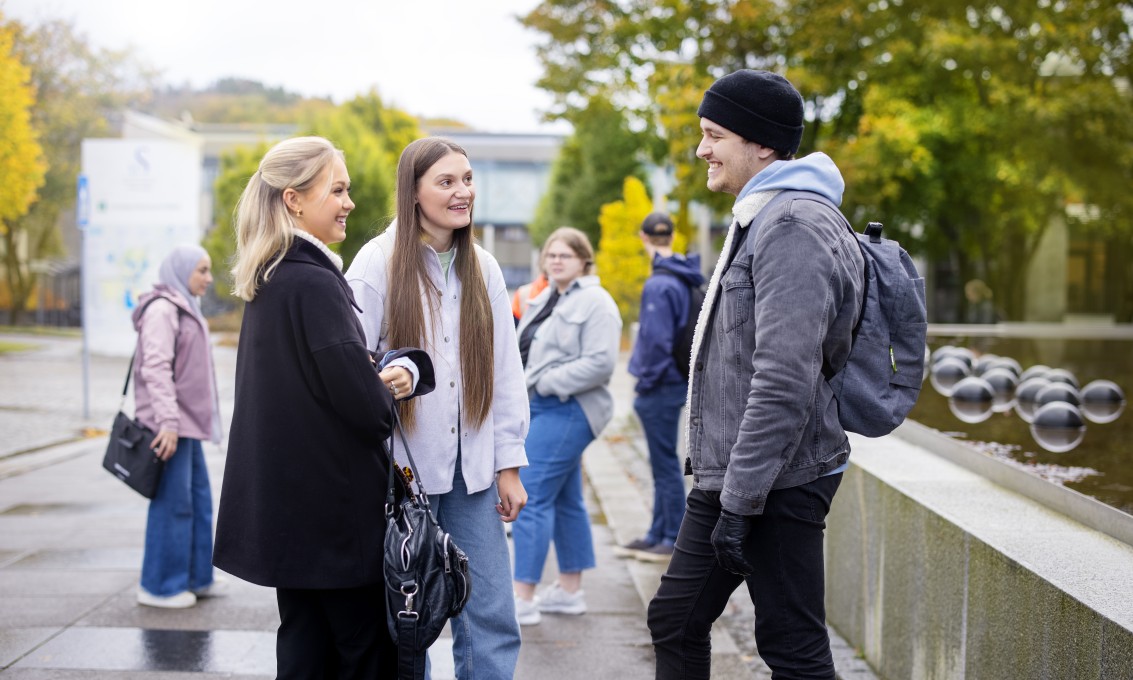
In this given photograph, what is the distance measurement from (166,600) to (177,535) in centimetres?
32

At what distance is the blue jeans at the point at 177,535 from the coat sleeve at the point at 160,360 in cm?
21

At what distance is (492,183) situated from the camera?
2630 inches

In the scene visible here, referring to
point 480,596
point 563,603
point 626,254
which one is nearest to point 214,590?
point 563,603

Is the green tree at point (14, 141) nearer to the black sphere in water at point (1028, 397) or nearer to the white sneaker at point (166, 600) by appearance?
the white sneaker at point (166, 600)

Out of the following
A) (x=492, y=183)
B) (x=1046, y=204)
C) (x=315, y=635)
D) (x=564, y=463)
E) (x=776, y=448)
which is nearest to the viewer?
(x=776, y=448)

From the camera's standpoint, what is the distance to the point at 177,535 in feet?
19.2

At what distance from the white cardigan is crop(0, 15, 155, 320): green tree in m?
31.8

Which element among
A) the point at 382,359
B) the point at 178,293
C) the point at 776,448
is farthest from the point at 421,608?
the point at 178,293

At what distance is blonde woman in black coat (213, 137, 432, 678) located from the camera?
289 centimetres

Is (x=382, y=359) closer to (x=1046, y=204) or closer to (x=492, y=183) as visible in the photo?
(x=1046, y=204)

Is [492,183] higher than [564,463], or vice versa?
[492,183]

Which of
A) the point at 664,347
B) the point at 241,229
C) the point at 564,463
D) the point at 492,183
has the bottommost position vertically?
the point at 564,463

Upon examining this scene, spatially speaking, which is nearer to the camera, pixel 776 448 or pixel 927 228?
pixel 776 448

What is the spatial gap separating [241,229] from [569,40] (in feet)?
68.1
